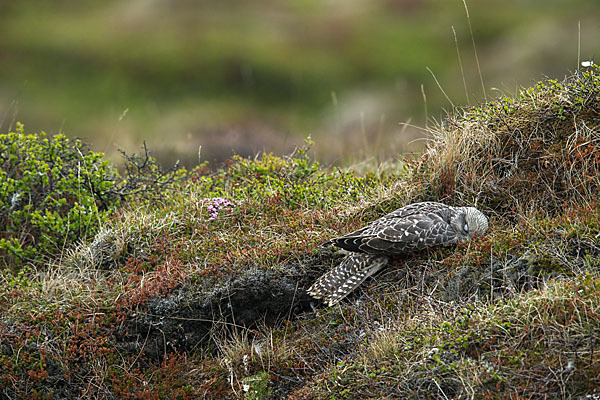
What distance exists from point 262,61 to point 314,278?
71.2 ft

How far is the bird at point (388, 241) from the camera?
680 centimetres

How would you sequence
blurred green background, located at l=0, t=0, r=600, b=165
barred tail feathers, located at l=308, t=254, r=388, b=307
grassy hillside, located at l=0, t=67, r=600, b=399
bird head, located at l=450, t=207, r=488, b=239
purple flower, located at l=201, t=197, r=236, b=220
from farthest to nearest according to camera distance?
blurred green background, located at l=0, t=0, r=600, b=165 → purple flower, located at l=201, t=197, r=236, b=220 → bird head, located at l=450, t=207, r=488, b=239 → barred tail feathers, located at l=308, t=254, r=388, b=307 → grassy hillside, located at l=0, t=67, r=600, b=399

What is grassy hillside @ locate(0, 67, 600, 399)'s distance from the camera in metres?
5.46

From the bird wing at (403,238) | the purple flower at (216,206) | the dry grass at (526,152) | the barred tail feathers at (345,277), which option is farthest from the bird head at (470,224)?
the purple flower at (216,206)

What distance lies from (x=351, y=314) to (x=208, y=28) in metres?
27.8

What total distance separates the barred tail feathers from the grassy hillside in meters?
0.16

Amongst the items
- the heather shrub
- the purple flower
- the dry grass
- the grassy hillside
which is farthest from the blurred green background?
the dry grass

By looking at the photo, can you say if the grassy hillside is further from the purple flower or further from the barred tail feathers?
the barred tail feathers

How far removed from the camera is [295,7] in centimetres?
3431

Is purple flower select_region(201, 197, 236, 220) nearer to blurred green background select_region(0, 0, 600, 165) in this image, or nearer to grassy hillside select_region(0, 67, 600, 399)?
grassy hillside select_region(0, 67, 600, 399)

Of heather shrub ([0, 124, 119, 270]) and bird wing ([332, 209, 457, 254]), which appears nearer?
bird wing ([332, 209, 457, 254])

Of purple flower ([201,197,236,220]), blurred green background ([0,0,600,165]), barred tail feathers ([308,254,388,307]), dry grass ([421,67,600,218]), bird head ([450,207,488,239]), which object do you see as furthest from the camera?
blurred green background ([0,0,600,165])

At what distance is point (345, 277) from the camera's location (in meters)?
6.87

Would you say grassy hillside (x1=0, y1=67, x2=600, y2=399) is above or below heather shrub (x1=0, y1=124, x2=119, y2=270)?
below
